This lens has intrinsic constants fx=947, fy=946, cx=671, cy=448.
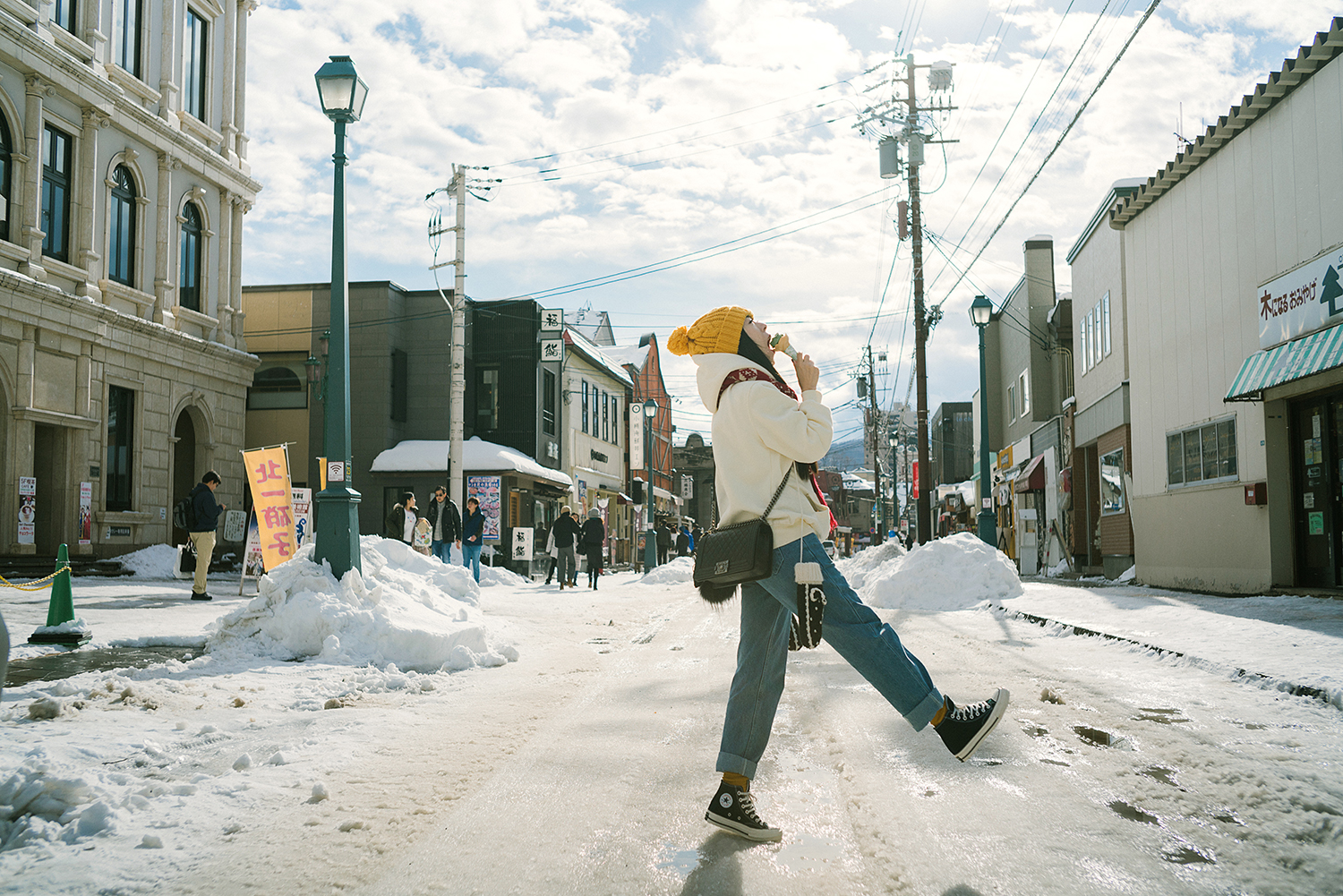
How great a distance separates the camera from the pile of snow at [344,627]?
24.2 feet

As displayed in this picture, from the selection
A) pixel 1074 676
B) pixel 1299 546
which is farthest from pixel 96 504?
pixel 1299 546

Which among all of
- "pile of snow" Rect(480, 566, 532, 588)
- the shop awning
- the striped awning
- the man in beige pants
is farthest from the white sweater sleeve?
the shop awning

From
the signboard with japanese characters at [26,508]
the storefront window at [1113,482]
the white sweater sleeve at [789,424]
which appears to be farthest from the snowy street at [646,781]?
the storefront window at [1113,482]

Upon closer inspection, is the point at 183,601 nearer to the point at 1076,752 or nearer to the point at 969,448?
the point at 1076,752

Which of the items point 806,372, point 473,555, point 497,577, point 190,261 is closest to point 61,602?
point 806,372

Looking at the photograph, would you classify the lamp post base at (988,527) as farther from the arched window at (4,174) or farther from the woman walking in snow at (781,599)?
the arched window at (4,174)

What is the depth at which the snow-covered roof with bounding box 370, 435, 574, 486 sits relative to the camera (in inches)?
1107

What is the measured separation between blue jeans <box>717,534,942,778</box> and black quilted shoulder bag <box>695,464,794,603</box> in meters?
0.09

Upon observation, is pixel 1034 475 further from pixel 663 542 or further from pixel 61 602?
pixel 61 602

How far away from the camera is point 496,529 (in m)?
27.6

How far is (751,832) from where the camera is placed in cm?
316

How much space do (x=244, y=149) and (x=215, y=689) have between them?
23.9 metres

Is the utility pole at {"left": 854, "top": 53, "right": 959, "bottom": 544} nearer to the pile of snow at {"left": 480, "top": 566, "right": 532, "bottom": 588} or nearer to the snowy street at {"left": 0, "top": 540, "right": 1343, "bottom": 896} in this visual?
the pile of snow at {"left": 480, "top": 566, "right": 532, "bottom": 588}

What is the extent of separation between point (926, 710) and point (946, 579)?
12.1 m
